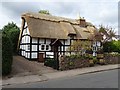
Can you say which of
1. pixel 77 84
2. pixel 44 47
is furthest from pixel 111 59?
pixel 77 84

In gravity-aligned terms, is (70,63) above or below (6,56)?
below

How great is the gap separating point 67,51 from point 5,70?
13767 mm

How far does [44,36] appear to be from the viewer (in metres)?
26.8

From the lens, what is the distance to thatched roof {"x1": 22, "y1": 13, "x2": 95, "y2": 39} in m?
26.8

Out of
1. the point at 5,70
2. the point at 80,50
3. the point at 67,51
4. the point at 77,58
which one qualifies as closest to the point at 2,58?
the point at 5,70

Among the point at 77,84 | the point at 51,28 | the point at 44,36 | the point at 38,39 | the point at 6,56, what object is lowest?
the point at 77,84

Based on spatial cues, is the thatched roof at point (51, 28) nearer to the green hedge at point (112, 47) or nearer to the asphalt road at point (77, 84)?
the green hedge at point (112, 47)

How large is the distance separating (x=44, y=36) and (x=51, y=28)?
2407 millimetres

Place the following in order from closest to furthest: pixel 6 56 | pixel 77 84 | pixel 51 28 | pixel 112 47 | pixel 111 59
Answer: pixel 77 84 → pixel 6 56 → pixel 111 59 → pixel 51 28 → pixel 112 47

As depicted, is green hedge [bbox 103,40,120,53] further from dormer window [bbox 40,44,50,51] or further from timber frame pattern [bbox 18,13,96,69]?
dormer window [bbox 40,44,50,51]

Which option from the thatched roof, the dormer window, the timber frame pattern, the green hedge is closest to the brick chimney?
the thatched roof

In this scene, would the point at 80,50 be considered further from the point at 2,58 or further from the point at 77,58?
the point at 2,58

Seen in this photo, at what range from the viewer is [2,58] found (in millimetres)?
15328

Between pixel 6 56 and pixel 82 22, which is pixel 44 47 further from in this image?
pixel 6 56
